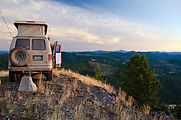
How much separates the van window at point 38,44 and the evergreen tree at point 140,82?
13731mm

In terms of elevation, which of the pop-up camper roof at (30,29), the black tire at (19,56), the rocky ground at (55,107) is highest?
the pop-up camper roof at (30,29)

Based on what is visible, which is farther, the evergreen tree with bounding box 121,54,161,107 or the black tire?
the evergreen tree with bounding box 121,54,161,107

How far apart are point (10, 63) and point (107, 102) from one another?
4455 millimetres

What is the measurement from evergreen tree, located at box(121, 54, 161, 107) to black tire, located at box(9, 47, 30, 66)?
14.3 meters

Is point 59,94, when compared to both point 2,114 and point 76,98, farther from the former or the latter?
point 2,114

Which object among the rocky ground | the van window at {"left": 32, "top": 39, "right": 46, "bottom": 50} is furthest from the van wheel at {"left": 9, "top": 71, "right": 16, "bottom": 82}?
the rocky ground

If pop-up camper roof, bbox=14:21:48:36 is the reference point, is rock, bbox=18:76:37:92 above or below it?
below

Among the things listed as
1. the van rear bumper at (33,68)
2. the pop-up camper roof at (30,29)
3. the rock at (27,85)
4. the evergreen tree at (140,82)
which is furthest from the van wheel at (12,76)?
the evergreen tree at (140,82)

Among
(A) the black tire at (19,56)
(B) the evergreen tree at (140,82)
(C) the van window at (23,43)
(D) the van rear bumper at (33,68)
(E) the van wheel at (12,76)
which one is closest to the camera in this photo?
(A) the black tire at (19,56)

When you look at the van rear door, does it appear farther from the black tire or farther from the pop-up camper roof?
the pop-up camper roof

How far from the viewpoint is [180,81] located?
97.4 meters

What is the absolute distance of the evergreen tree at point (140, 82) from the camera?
1719 centimetres

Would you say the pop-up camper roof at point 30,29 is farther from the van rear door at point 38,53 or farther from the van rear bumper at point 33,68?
the van rear bumper at point 33,68

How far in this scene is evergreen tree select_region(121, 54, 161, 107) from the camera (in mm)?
17188
